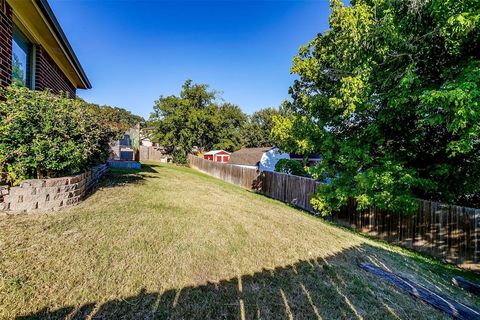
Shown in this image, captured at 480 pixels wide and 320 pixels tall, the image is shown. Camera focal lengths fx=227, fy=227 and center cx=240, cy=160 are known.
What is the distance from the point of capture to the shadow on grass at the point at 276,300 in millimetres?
2230

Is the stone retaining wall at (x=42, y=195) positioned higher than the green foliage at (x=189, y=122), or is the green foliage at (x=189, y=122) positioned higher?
the green foliage at (x=189, y=122)

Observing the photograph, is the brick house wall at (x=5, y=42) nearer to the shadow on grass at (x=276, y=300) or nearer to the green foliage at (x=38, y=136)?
the green foliage at (x=38, y=136)

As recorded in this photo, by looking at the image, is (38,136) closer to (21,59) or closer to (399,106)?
(21,59)

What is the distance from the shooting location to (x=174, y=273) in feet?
9.49

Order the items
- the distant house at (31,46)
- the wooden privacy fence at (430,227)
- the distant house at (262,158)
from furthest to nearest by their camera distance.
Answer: the distant house at (262,158)
the wooden privacy fence at (430,227)
the distant house at (31,46)


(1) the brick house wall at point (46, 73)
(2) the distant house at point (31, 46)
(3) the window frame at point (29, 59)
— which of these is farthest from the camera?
(1) the brick house wall at point (46, 73)

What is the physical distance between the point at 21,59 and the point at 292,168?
42.8 feet

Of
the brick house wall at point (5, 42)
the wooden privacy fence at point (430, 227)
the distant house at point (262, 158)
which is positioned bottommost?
the wooden privacy fence at point (430, 227)

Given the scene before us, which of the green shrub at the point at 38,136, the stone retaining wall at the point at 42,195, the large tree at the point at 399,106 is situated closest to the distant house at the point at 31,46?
the green shrub at the point at 38,136

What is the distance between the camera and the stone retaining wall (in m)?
3.50

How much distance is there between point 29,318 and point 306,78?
1070cm

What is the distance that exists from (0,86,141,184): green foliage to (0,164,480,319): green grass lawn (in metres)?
0.81

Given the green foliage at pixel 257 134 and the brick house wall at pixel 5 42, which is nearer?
the brick house wall at pixel 5 42

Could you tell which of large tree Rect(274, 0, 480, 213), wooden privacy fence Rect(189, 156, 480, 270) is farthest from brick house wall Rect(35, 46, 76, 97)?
wooden privacy fence Rect(189, 156, 480, 270)
